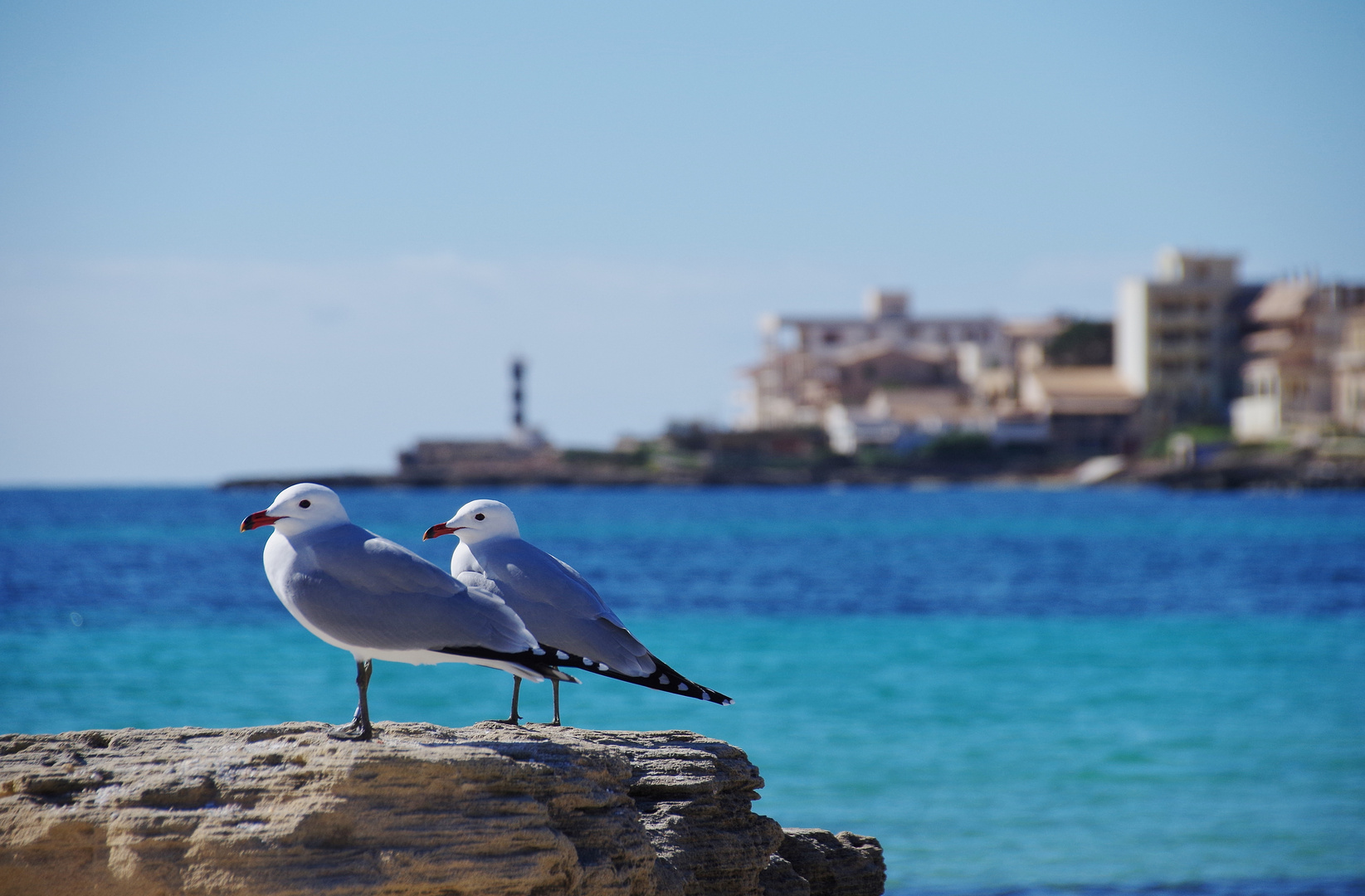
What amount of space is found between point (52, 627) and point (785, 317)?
8651cm

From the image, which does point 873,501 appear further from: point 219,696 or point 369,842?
point 369,842

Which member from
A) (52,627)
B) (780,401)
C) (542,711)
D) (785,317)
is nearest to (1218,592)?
(542,711)

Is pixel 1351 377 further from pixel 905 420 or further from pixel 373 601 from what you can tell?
pixel 373 601

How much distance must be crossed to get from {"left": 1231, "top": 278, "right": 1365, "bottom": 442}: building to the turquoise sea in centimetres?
3367

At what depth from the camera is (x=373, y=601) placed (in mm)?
3840

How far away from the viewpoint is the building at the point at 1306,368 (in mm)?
74312

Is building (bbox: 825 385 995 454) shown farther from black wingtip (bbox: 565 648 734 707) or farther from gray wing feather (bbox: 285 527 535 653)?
gray wing feather (bbox: 285 527 535 653)

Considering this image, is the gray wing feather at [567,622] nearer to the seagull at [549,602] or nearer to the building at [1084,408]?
the seagull at [549,602]

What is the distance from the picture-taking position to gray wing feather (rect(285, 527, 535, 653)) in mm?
3822

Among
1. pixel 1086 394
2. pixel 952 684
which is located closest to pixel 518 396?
pixel 1086 394

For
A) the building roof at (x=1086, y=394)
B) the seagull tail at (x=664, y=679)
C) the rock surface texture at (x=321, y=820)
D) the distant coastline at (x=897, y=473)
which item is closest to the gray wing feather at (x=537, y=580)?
the seagull tail at (x=664, y=679)

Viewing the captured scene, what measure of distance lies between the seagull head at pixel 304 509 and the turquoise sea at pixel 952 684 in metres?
6.62

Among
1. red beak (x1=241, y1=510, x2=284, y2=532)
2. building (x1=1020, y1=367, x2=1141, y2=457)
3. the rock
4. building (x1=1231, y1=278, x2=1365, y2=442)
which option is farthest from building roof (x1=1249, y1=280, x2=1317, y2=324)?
red beak (x1=241, y1=510, x2=284, y2=532)

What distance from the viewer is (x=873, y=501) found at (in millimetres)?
79312
